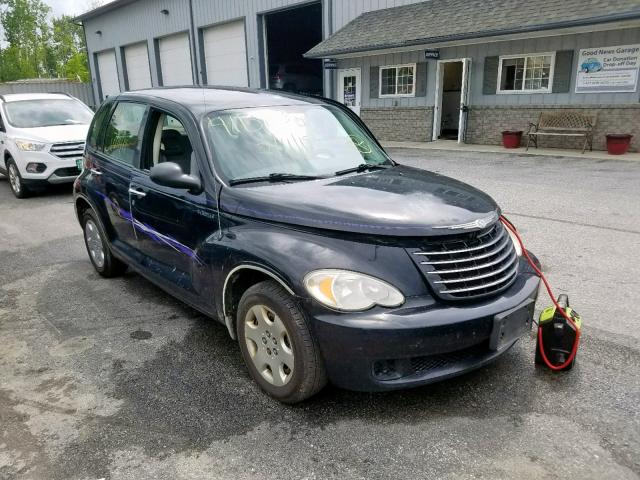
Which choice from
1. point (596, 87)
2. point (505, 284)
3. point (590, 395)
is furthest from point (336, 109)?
point (596, 87)

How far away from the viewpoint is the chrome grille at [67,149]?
907 cm

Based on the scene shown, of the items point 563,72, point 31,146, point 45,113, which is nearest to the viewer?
point 31,146

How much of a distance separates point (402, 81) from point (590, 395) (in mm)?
16134

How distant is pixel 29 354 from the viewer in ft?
11.7

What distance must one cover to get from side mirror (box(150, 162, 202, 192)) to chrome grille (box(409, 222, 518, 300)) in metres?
1.47

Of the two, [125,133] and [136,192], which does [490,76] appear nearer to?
[125,133]

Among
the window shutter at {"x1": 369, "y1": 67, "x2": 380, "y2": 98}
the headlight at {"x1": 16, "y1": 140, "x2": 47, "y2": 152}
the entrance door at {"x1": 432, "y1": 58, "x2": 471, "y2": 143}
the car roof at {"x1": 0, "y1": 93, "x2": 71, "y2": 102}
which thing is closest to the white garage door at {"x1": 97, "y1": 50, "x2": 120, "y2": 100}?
the window shutter at {"x1": 369, "y1": 67, "x2": 380, "y2": 98}

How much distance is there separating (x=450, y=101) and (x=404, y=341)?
17906 mm

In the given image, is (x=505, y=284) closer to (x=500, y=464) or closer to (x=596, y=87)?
(x=500, y=464)

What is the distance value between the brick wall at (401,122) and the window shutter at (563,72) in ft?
13.3

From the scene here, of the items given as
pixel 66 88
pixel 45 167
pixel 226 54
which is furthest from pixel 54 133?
pixel 66 88

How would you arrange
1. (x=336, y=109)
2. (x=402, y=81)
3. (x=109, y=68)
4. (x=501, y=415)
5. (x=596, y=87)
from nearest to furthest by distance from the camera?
(x=501, y=415), (x=336, y=109), (x=596, y=87), (x=402, y=81), (x=109, y=68)

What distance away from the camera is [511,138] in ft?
48.6

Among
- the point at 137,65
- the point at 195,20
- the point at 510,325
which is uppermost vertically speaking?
the point at 195,20
